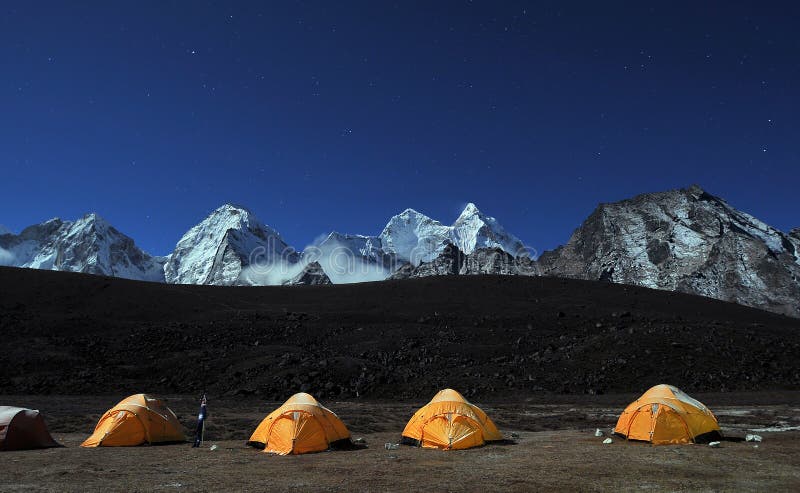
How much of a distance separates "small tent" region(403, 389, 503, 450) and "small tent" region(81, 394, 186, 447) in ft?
32.2

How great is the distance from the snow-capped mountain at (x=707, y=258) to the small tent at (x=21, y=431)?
181818 millimetres

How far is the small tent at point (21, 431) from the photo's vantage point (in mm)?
19906

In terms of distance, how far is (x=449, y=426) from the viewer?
814 inches

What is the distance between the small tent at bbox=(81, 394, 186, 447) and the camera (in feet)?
69.8

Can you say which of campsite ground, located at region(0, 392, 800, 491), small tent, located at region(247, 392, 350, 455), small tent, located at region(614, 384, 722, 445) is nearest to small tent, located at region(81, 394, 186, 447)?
campsite ground, located at region(0, 392, 800, 491)

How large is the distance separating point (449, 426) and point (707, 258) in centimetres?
18721

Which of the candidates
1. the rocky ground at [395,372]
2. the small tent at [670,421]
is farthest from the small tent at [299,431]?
the small tent at [670,421]

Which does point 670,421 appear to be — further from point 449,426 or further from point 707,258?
point 707,258

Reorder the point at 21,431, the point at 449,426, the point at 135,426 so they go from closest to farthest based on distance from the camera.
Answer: the point at 21,431, the point at 449,426, the point at 135,426

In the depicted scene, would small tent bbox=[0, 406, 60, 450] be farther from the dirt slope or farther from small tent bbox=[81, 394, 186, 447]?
the dirt slope

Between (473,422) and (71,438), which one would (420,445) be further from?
(71,438)

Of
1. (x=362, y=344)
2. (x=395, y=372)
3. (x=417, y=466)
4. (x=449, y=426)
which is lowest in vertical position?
(x=417, y=466)

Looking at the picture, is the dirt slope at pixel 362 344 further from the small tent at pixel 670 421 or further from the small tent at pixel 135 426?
the small tent at pixel 670 421

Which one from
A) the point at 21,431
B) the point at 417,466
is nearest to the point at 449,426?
the point at 417,466
